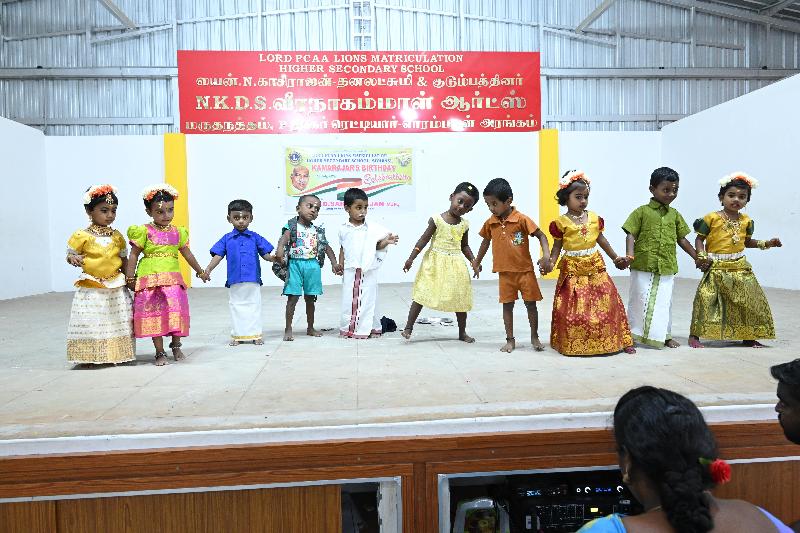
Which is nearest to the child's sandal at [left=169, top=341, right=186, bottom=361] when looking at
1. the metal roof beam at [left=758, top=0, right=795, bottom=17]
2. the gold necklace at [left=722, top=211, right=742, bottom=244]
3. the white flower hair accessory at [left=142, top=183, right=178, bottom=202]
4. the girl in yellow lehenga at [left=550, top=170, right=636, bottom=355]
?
the white flower hair accessory at [left=142, top=183, right=178, bottom=202]

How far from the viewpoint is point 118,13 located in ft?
33.2

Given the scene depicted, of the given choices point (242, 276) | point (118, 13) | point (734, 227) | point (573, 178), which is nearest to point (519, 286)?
point (573, 178)

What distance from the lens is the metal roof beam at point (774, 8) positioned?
11242 mm

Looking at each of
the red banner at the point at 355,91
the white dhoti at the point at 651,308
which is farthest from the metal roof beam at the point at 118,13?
the white dhoti at the point at 651,308

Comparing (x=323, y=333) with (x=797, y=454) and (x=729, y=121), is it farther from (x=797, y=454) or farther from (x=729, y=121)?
(x=729, y=121)

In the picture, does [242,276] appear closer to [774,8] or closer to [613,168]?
[613,168]

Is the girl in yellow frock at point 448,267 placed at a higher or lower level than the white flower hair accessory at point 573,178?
lower

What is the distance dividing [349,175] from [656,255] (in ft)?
21.9

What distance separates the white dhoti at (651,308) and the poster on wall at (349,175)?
247 inches

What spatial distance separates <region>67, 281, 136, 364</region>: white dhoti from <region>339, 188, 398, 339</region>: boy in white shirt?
1.62 metres

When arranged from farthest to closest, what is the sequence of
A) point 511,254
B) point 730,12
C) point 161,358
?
point 730,12 < point 511,254 < point 161,358

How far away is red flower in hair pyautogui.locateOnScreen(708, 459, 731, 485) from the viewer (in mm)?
1228

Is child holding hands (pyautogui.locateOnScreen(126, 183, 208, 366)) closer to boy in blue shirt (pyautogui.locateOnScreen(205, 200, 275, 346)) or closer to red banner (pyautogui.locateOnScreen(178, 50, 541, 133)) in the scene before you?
boy in blue shirt (pyautogui.locateOnScreen(205, 200, 275, 346))

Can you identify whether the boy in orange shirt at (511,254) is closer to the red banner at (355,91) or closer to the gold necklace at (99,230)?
the gold necklace at (99,230)
